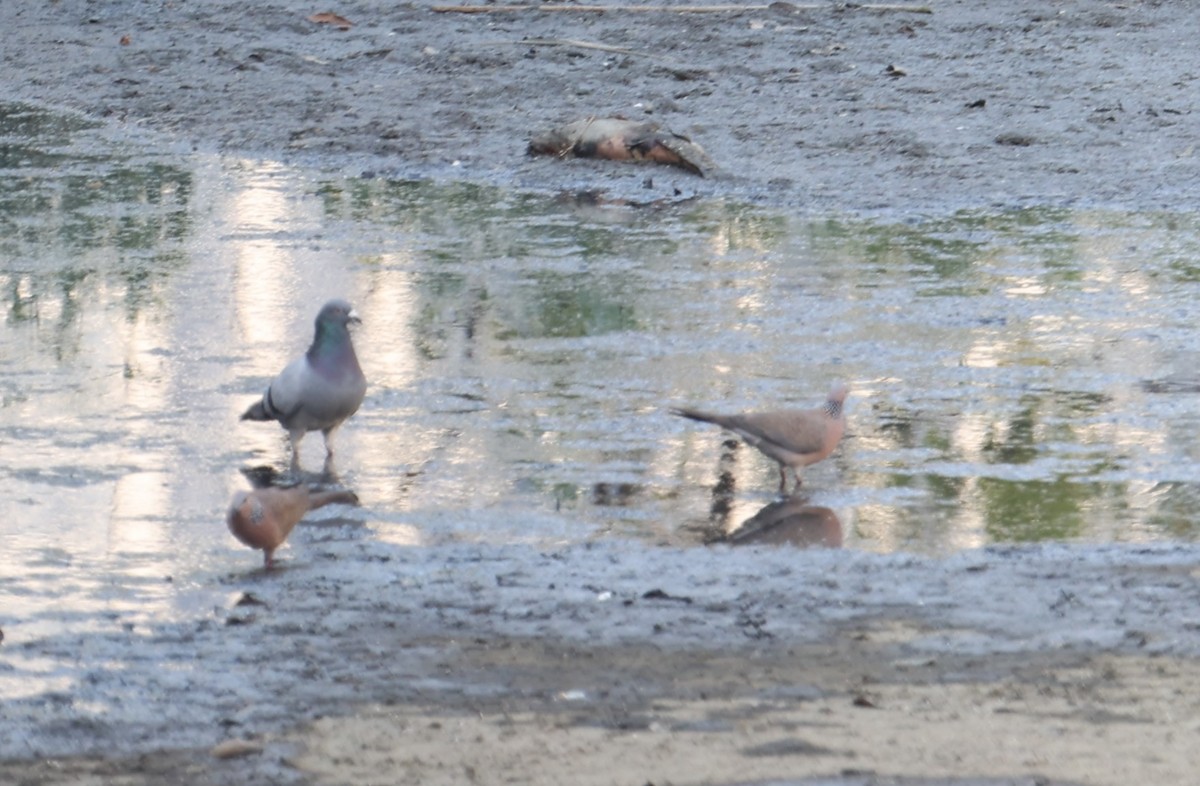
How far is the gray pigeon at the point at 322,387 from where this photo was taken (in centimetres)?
658

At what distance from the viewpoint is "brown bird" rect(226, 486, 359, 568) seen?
220 inches

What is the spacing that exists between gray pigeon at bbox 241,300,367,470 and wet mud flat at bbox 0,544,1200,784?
2.42 feet

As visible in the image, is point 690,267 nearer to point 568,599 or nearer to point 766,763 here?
point 568,599

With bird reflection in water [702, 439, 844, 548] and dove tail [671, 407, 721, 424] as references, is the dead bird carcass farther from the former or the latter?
bird reflection in water [702, 439, 844, 548]

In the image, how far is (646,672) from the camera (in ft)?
16.1

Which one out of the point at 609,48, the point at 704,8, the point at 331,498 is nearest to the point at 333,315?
the point at 331,498

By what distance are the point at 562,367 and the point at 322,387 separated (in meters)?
1.53

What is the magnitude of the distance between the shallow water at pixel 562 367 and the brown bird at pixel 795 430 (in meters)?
0.17

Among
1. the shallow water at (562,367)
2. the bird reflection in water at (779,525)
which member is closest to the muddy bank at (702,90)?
the shallow water at (562,367)

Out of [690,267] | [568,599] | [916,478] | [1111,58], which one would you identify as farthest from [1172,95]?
[568,599]

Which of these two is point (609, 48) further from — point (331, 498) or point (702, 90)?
point (331, 498)

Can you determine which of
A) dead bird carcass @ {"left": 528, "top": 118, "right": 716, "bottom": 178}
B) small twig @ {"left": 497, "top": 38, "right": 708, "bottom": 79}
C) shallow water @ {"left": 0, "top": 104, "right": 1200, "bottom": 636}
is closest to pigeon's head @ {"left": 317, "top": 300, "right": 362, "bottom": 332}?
shallow water @ {"left": 0, "top": 104, "right": 1200, "bottom": 636}

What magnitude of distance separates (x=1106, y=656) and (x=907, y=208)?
6.22 metres

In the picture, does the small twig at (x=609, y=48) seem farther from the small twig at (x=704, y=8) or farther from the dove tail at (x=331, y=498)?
the dove tail at (x=331, y=498)
